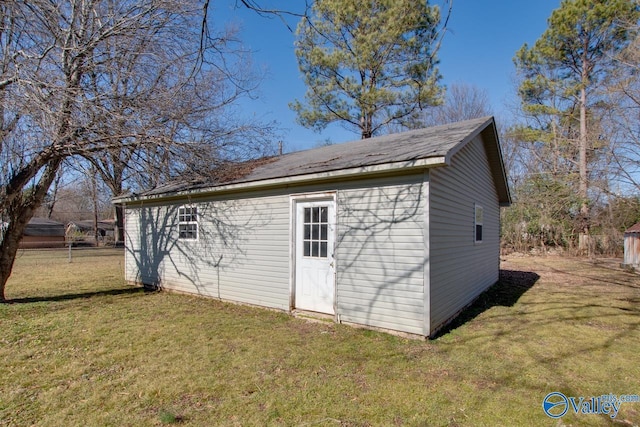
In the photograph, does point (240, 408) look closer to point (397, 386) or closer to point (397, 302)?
point (397, 386)

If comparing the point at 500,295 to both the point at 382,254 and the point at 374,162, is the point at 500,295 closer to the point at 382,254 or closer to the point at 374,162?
the point at 382,254

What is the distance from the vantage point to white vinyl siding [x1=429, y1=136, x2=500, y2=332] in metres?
5.05

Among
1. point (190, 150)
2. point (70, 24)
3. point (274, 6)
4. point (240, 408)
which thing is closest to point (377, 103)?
point (190, 150)

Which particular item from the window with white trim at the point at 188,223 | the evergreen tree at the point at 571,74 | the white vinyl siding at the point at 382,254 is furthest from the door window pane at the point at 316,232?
the evergreen tree at the point at 571,74

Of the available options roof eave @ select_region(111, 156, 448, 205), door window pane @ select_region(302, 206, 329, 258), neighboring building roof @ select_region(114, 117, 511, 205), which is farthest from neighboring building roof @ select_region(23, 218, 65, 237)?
door window pane @ select_region(302, 206, 329, 258)

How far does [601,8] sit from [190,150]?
20478 millimetres

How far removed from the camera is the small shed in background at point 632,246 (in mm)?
12230

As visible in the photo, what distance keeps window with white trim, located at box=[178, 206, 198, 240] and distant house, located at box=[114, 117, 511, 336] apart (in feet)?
0.10

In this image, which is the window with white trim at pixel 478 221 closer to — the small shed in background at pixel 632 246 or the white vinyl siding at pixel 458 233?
the white vinyl siding at pixel 458 233

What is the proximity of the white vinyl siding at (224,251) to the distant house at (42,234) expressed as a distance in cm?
2784

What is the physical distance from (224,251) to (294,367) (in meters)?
4.11

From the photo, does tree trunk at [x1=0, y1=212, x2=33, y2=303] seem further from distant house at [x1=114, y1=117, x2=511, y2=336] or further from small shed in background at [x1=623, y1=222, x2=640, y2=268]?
small shed in background at [x1=623, y1=222, x2=640, y2=268]

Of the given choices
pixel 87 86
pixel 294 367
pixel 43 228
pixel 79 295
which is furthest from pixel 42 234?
pixel 294 367

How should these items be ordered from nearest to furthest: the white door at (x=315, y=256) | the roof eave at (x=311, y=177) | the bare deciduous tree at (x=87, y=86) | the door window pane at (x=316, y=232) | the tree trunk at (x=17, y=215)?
the roof eave at (x=311, y=177)
the bare deciduous tree at (x=87, y=86)
the white door at (x=315, y=256)
the door window pane at (x=316, y=232)
the tree trunk at (x=17, y=215)
